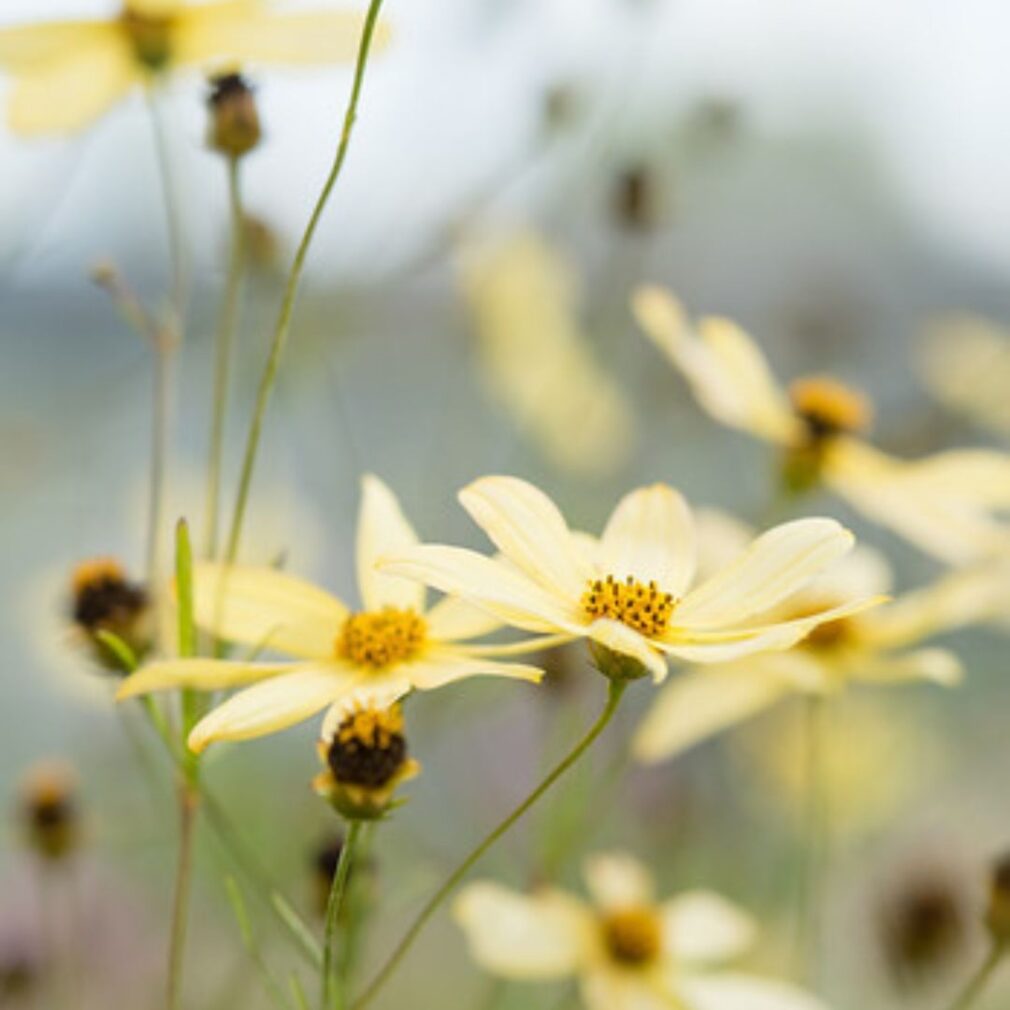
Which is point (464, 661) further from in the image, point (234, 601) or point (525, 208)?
point (525, 208)

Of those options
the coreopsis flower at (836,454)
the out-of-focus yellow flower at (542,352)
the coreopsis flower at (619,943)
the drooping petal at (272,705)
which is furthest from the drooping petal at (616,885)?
the out-of-focus yellow flower at (542,352)

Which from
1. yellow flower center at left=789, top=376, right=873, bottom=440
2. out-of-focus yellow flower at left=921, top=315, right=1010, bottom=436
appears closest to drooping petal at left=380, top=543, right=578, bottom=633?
yellow flower center at left=789, top=376, right=873, bottom=440

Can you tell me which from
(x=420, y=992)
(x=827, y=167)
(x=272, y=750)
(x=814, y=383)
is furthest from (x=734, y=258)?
(x=814, y=383)

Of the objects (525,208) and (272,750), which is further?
(272,750)

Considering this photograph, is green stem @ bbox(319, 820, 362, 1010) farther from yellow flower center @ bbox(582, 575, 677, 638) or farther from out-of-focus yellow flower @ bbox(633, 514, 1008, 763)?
out-of-focus yellow flower @ bbox(633, 514, 1008, 763)

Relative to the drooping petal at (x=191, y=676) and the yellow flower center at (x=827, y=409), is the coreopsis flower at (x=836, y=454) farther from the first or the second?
the drooping petal at (x=191, y=676)
